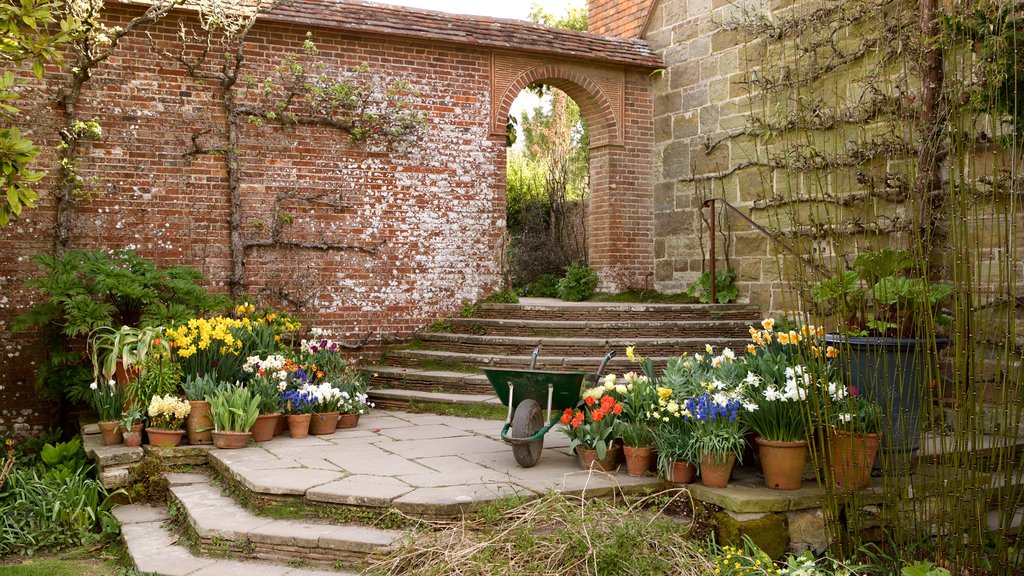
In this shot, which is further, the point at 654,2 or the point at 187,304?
the point at 654,2

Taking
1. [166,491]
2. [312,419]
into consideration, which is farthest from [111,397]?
[312,419]

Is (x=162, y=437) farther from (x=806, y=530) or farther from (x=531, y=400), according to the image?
(x=806, y=530)

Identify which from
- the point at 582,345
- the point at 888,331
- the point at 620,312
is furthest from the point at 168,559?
the point at 620,312

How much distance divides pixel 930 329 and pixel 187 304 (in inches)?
227

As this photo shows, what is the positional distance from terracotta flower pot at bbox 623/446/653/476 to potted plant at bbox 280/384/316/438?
2.55 meters

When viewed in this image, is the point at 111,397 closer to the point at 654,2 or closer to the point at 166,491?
the point at 166,491

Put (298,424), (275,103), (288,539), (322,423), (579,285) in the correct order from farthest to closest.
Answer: (579,285) < (275,103) < (322,423) < (298,424) < (288,539)

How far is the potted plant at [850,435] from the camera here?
396 cm

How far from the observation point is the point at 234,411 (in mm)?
5461

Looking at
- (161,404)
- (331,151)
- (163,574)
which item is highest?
(331,151)

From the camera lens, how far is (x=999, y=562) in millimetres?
3465

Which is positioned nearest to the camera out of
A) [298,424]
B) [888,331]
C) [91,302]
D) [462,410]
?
[888,331]

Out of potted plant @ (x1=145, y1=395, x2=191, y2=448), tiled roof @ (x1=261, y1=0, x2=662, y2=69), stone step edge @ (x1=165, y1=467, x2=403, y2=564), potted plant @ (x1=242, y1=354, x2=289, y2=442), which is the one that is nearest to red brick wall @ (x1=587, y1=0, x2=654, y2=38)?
tiled roof @ (x1=261, y1=0, x2=662, y2=69)

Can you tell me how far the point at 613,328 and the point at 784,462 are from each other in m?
4.11
